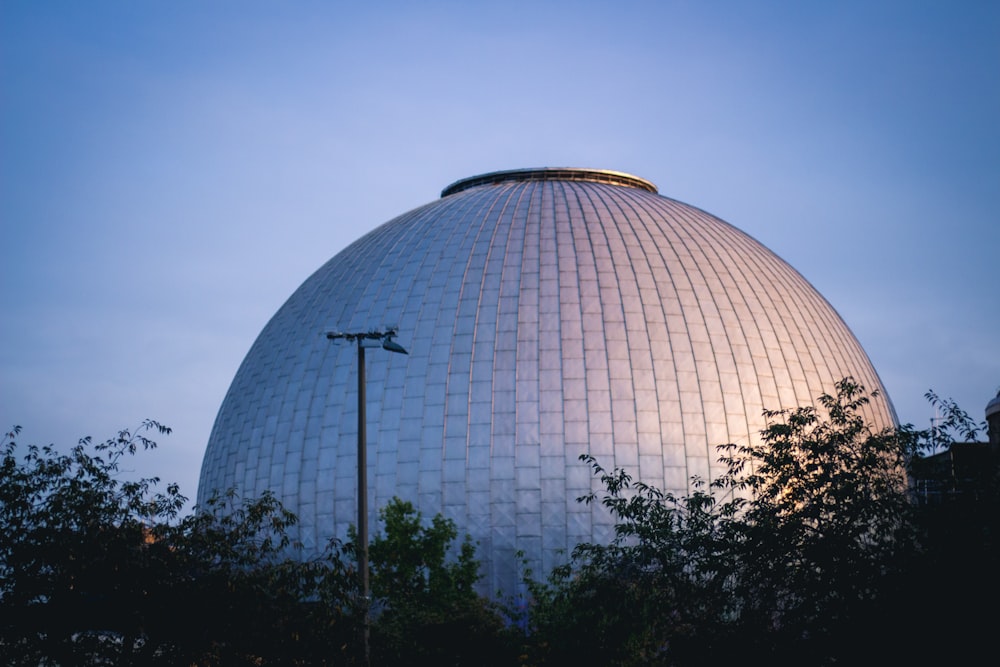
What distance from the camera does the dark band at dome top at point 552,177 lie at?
4181 cm

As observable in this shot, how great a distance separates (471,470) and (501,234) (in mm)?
8461

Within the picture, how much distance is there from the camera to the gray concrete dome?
31.3 metres

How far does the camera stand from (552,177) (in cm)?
4181

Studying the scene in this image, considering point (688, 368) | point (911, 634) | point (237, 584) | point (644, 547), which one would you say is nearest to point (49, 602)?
point (237, 584)

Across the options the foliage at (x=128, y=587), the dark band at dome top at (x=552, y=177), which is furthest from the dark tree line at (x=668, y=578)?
the dark band at dome top at (x=552, y=177)

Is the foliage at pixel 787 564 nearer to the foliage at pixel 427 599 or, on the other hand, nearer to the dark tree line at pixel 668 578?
the dark tree line at pixel 668 578

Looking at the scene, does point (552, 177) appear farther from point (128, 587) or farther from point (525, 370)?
point (128, 587)

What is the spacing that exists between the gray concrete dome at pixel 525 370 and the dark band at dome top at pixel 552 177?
208 cm

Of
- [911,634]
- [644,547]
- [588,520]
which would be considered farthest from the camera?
[588,520]

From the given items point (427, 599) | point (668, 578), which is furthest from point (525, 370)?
point (668, 578)

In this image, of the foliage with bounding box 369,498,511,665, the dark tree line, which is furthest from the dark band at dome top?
the dark tree line

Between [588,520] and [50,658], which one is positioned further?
[588,520]

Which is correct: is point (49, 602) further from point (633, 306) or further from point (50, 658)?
point (633, 306)

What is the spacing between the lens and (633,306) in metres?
34.2
